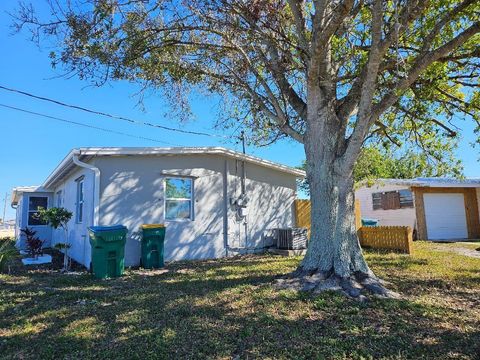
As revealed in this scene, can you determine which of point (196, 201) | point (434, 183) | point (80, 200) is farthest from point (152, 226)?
point (434, 183)

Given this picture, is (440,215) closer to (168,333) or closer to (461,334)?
(461,334)

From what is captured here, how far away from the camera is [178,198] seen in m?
10.8

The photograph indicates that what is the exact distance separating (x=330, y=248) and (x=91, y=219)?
6170 millimetres

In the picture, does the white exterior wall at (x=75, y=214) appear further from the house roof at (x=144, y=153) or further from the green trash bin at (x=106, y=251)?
the green trash bin at (x=106, y=251)

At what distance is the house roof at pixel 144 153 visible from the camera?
30.2 feet

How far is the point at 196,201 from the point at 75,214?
Answer: 13.0 ft

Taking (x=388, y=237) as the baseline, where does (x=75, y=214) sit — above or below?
above

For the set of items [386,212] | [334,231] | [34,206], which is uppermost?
[34,206]

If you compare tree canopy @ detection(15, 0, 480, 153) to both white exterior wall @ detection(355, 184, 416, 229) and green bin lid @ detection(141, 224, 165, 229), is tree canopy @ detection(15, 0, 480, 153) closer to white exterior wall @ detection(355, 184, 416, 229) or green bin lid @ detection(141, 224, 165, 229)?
green bin lid @ detection(141, 224, 165, 229)

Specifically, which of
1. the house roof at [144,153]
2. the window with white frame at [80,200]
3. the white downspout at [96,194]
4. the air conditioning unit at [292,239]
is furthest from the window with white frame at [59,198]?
the air conditioning unit at [292,239]

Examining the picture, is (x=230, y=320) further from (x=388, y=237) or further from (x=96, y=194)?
(x=388, y=237)

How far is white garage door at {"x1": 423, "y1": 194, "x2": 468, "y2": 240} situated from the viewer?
17.7 metres

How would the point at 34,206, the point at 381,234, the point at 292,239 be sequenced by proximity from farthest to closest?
the point at 34,206
the point at 381,234
the point at 292,239

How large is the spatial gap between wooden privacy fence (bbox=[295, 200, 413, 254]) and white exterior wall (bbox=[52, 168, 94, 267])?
24.7 feet
